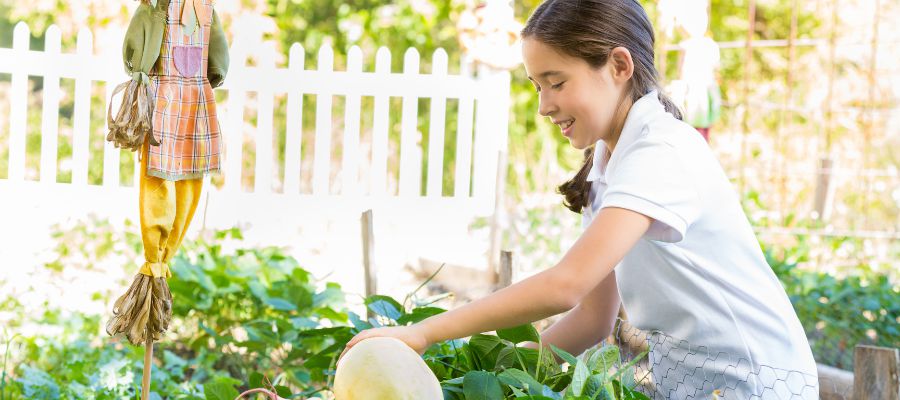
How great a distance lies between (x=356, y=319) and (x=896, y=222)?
602 centimetres

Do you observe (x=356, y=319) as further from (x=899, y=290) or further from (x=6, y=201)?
(x=899, y=290)

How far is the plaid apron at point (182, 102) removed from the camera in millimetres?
1649

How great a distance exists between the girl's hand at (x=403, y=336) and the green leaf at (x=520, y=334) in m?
0.18

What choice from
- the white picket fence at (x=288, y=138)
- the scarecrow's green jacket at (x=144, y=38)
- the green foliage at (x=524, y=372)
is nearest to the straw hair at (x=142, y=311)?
the scarecrow's green jacket at (x=144, y=38)

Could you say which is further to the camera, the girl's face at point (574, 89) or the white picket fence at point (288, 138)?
the white picket fence at point (288, 138)

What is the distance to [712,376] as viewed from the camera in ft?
4.83

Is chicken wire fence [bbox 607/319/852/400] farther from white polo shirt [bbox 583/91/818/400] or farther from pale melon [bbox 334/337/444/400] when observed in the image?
pale melon [bbox 334/337/444/400]

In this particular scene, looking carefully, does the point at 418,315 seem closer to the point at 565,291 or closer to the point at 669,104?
the point at 565,291

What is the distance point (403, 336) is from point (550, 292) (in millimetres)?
217

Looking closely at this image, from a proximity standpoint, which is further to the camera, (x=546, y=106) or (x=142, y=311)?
(x=142, y=311)

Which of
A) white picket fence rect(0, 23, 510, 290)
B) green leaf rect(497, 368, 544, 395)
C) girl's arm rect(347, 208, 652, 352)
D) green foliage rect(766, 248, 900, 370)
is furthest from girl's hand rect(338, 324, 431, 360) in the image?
white picket fence rect(0, 23, 510, 290)

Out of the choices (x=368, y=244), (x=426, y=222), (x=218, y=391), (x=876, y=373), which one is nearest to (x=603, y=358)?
(x=218, y=391)

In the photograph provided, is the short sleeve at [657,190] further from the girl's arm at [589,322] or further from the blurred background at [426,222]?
the blurred background at [426,222]

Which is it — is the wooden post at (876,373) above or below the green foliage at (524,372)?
below
